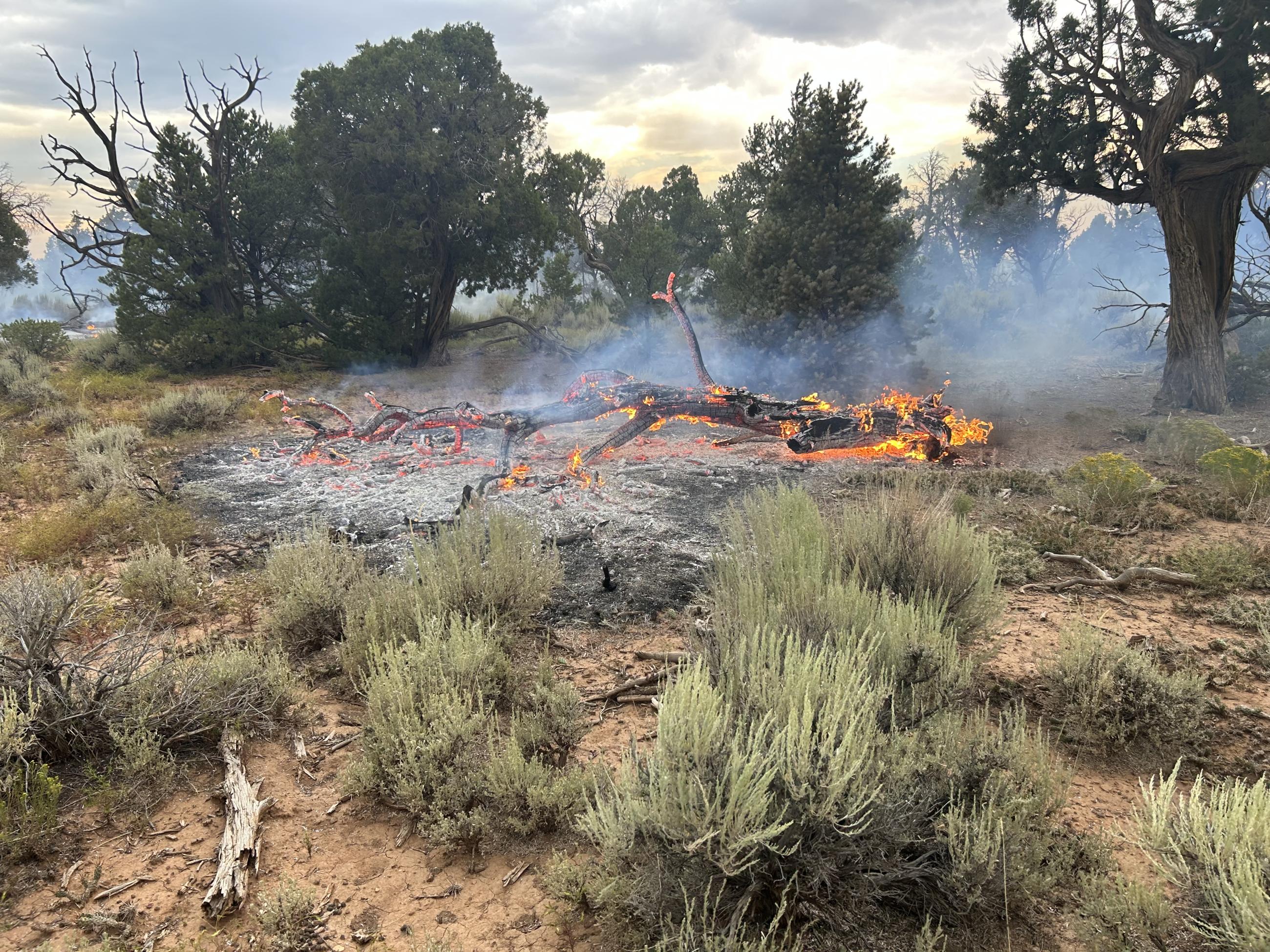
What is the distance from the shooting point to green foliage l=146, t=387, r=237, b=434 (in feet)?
35.4

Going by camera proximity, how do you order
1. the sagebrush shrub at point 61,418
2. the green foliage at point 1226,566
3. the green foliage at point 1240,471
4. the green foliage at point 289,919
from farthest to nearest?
the sagebrush shrub at point 61,418 → the green foliage at point 1240,471 → the green foliage at point 1226,566 → the green foliage at point 289,919

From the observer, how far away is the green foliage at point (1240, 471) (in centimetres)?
653

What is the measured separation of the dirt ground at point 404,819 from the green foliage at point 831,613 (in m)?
0.52

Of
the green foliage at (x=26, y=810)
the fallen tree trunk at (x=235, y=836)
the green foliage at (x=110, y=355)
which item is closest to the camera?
the fallen tree trunk at (x=235, y=836)

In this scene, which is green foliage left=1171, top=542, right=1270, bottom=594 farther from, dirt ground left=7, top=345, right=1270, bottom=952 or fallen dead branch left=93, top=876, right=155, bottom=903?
fallen dead branch left=93, top=876, right=155, bottom=903

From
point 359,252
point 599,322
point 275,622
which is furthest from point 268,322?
point 275,622

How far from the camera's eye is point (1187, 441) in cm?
852

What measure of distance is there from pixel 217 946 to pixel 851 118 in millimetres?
14804

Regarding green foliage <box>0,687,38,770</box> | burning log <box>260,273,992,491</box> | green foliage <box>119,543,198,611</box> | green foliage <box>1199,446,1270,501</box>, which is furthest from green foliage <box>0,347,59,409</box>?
green foliage <box>1199,446,1270,501</box>

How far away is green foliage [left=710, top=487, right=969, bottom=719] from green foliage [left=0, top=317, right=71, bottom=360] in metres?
18.9

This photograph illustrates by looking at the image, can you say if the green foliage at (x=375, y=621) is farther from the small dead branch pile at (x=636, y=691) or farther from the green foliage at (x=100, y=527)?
the green foliage at (x=100, y=527)

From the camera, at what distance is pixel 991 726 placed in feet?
11.2

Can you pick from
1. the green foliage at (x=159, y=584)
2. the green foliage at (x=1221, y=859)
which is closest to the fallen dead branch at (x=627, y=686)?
the green foliage at (x=1221, y=859)

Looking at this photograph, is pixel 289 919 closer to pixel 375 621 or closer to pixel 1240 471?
pixel 375 621
